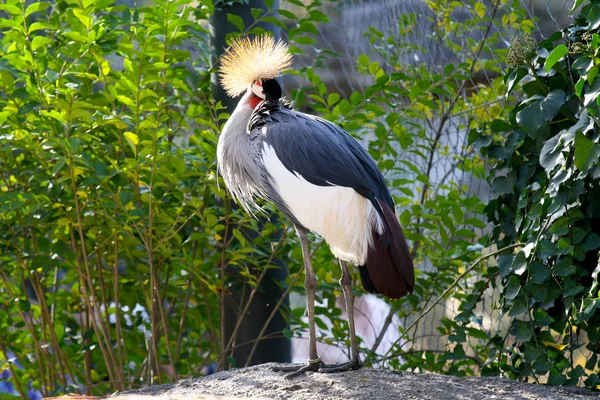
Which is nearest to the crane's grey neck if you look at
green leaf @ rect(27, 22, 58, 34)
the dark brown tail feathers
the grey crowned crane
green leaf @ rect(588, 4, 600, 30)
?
the grey crowned crane

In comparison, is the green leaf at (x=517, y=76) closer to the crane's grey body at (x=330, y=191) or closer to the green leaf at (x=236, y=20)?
the crane's grey body at (x=330, y=191)

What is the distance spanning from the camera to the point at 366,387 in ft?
7.27

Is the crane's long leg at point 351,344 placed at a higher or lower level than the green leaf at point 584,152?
lower

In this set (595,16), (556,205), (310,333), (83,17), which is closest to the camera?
(595,16)

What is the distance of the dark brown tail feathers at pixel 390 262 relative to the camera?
2.28m

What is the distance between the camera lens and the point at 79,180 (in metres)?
2.79

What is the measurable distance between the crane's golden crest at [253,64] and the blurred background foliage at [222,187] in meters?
0.25

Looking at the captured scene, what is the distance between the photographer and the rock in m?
2.16

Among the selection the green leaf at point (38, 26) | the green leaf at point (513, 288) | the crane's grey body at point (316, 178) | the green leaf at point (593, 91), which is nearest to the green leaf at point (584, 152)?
the green leaf at point (593, 91)

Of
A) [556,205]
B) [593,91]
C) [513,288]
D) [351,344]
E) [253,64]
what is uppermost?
[253,64]

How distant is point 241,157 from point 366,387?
764 millimetres

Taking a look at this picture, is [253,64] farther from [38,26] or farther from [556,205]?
[556,205]

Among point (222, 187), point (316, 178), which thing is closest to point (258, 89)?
point (316, 178)

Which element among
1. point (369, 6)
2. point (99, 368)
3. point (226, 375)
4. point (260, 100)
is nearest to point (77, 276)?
point (99, 368)
